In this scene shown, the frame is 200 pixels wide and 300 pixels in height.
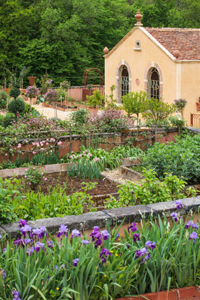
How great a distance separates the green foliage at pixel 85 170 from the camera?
8500mm

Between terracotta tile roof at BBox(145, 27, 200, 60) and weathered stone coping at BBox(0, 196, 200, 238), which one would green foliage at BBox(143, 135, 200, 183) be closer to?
weathered stone coping at BBox(0, 196, 200, 238)

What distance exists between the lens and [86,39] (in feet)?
125

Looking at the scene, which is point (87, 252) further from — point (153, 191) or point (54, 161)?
point (54, 161)

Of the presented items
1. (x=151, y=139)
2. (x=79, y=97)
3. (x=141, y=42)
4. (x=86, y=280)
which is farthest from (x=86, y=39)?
(x=86, y=280)

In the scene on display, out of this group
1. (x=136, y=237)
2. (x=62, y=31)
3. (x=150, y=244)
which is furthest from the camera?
(x=62, y=31)

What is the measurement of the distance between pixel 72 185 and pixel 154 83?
13.1 metres

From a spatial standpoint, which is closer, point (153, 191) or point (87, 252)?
point (87, 252)

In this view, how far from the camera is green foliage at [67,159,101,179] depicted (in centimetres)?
850

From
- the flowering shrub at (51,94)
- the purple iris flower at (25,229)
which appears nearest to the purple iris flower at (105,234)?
the purple iris flower at (25,229)

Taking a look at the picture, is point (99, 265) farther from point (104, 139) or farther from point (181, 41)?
point (181, 41)

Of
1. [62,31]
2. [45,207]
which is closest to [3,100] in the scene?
[62,31]

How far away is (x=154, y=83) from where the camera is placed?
20172mm

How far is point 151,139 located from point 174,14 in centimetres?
3320

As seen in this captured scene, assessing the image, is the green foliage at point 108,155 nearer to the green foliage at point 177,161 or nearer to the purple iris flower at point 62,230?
the green foliage at point 177,161
